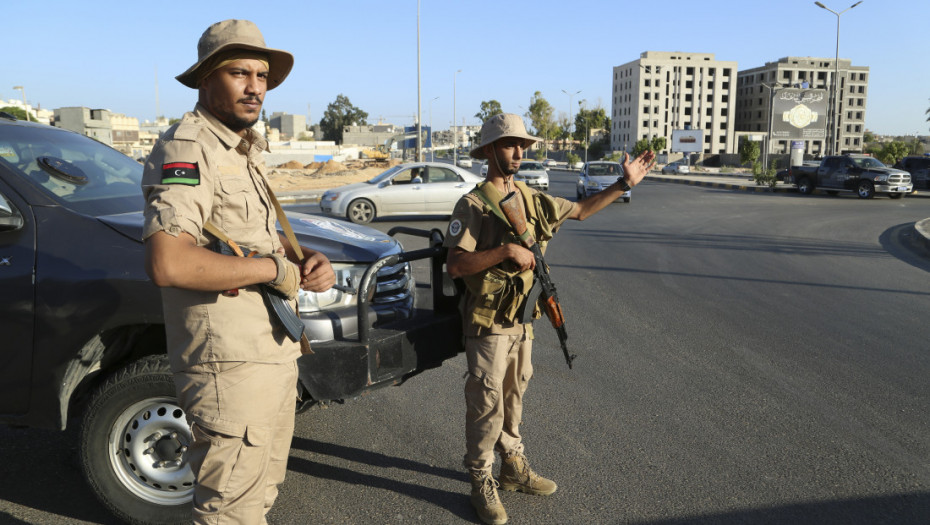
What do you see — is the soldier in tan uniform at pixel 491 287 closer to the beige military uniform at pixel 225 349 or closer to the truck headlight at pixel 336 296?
the truck headlight at pixel 336 296

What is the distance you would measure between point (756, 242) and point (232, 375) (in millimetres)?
12350

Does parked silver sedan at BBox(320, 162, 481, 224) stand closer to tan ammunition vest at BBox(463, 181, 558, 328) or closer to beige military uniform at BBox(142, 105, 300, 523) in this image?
tan ammunition vest at BBox(463, 181, 558, 328)

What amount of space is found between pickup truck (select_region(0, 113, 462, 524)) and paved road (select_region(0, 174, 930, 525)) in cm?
45

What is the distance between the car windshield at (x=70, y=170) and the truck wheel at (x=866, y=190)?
2725 centimetres

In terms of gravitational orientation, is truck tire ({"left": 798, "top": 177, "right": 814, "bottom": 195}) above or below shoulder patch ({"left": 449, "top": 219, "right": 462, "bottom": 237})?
below

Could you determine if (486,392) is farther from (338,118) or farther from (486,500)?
(338,118)

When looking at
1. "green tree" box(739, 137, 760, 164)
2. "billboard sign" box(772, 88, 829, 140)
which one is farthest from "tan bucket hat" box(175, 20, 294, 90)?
"green tree" box(739, 137, 760, 164)

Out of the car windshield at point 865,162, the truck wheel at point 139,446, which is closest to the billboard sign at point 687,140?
the car windshield at point 865,162

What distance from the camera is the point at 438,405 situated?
14.9 ft

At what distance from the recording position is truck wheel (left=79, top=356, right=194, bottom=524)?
286cm

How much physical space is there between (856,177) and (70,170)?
28052 mm

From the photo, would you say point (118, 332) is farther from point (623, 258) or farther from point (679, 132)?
point (679, 132)

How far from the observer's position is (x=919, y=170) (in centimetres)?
2969

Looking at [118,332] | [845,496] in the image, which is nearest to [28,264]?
[118,332]
